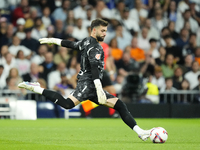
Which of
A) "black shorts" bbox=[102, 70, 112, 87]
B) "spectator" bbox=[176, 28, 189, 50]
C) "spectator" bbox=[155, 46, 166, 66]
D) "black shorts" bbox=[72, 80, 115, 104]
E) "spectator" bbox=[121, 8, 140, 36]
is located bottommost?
"black shorts" bbox=[102, 70, 112, 87]

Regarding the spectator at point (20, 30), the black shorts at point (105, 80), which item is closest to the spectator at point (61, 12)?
the spectator at point (20, 30)

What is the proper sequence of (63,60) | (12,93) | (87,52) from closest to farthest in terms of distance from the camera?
(87,52)
(12,93)
(63,60)

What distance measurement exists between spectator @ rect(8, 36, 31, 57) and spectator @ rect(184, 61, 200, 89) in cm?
580

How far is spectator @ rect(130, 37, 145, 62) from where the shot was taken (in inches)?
615

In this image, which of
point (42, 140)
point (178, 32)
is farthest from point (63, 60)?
point (42, 140)

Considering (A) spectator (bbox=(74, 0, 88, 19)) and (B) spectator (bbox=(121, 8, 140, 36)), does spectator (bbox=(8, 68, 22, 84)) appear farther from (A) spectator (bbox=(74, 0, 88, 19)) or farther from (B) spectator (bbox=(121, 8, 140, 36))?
(B) spectator (bbox=(121, 8, 140, 36))

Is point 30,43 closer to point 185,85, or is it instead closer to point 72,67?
point 72,67

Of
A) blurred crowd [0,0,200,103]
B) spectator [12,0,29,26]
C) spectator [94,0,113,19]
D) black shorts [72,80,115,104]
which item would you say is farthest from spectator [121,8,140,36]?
black shorts [72,80,115,104]

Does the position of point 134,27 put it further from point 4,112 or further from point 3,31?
point 4,112

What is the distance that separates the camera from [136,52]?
51.6ft

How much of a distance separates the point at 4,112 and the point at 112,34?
16.7 ft

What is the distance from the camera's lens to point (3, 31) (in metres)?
15.2

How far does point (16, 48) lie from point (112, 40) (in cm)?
347

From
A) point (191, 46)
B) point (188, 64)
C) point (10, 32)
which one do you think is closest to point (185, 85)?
point (188, 64)
